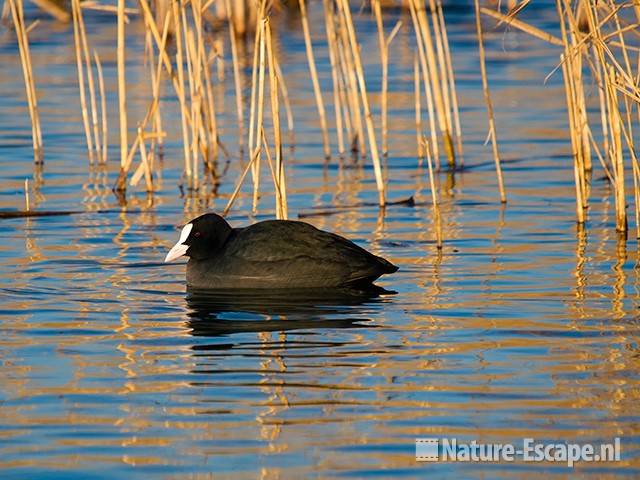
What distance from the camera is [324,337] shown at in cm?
675

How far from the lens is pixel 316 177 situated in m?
12.0

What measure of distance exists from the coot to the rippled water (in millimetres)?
138

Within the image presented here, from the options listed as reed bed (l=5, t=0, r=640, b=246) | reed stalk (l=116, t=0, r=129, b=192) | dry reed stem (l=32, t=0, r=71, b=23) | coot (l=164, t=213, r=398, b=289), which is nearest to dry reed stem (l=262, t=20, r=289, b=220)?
reed bed (l=5, t=0, r=640, b=246)

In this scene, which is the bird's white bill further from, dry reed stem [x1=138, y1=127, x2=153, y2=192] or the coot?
dry reed stem [x1=138, y1=127, x2=153, y2=192]

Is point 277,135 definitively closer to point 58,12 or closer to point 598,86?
point 598,86

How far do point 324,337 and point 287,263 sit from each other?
127 centimetres

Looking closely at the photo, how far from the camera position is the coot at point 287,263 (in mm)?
7953

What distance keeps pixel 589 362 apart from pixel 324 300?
201 centimetres

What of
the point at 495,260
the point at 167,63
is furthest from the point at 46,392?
the point at 167,63

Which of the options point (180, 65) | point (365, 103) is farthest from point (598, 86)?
point (180, 65)

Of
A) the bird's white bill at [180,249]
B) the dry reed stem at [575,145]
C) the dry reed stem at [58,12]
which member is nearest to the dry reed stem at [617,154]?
the dry reed stem at [575,145]

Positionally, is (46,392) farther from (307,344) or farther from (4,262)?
(4,262)

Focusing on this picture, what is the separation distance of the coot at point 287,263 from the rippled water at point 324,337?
0.45ft

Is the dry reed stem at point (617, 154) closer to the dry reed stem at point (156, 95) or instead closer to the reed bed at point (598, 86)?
the reed bed at point (598, 86)
